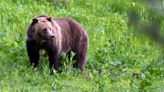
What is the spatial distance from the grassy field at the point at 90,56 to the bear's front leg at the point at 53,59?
6.8 inches

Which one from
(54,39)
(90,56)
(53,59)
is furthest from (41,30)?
(90,56)

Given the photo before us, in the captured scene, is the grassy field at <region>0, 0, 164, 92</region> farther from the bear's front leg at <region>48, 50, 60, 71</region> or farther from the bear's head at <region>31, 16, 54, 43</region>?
the bear's head at <region>31, 16, 54, 43</region>

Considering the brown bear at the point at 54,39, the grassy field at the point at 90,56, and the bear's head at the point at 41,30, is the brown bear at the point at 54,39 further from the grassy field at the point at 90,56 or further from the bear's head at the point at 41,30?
the grassy field at the point at 90,56

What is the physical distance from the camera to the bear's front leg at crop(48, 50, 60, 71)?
7957 millimetres

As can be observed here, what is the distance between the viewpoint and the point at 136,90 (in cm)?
731

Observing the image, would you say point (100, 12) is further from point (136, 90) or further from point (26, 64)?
point (136, 90)

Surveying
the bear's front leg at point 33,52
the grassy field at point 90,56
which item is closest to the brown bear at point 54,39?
the bear's front leg at point 33,52

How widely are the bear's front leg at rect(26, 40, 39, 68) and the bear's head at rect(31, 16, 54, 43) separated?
0.15 metres

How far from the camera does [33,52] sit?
798 centimetres

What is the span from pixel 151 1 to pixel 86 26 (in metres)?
9.86

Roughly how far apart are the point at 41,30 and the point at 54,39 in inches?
12.9

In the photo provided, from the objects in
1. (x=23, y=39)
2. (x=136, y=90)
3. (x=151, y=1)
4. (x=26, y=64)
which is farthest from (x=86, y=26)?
(x=151, y=1)

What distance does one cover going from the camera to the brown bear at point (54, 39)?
25.3 feet

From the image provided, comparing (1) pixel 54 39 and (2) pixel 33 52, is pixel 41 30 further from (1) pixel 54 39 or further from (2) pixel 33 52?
(2) pixel 33 52
